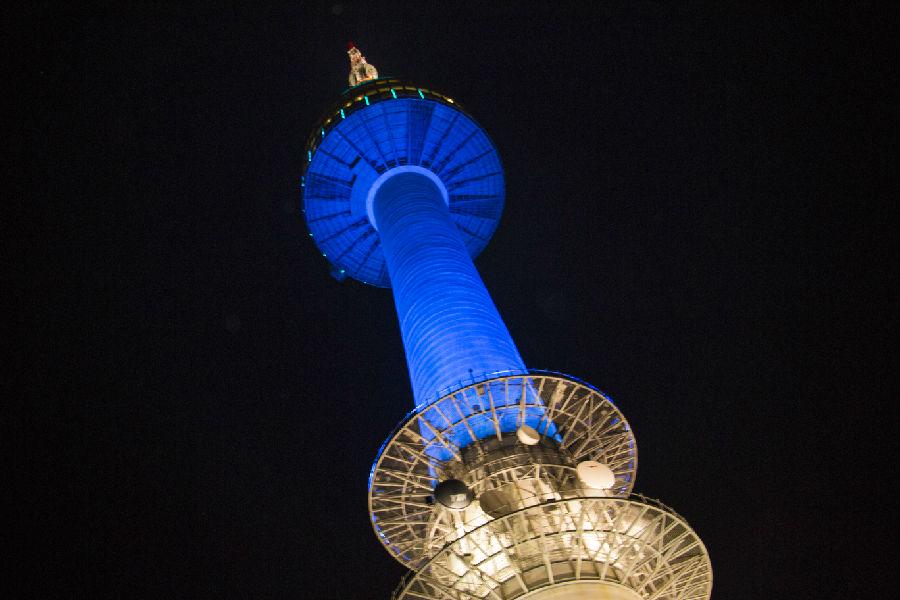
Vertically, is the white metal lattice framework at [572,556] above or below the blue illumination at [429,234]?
below

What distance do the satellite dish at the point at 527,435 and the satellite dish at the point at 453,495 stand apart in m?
2.45

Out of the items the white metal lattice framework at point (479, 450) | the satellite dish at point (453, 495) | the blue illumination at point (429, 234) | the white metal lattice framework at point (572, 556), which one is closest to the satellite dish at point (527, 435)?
the white metal lattice framework at point (479, 450)

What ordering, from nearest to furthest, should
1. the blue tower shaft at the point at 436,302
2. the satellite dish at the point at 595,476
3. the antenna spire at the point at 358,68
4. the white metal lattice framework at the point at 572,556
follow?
the white metal lattice framework at the point at 572,556 → the satellite dish at the point at 595,476 → the blue tower shaft at the point at 436,302 → the antenna spire at the point at 358,68

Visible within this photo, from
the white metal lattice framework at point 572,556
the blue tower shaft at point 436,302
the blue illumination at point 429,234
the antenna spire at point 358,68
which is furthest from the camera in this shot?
the antenna spire at point 358,68

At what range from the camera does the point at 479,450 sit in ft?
64.5

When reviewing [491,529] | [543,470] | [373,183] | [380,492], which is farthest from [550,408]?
[373,183]

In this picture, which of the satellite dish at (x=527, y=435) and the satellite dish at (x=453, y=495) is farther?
the satellite dish at (x=527, y=435)

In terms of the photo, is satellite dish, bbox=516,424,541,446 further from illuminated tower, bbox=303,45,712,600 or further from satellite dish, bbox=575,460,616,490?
satellite dish, bbox=575,460,616,490

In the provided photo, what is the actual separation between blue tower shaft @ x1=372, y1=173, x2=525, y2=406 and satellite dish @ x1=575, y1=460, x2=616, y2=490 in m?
3.85

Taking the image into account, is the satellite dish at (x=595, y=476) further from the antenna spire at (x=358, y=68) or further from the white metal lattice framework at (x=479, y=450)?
the antenna spire at (x=358, y=68)

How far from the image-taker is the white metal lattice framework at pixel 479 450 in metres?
18.7

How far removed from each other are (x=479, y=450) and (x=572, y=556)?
15.2ft

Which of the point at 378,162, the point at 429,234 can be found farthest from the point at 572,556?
the point at 378,162

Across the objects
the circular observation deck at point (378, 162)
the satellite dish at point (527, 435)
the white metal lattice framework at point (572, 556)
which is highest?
the circular observation deck at point (378, 162)
